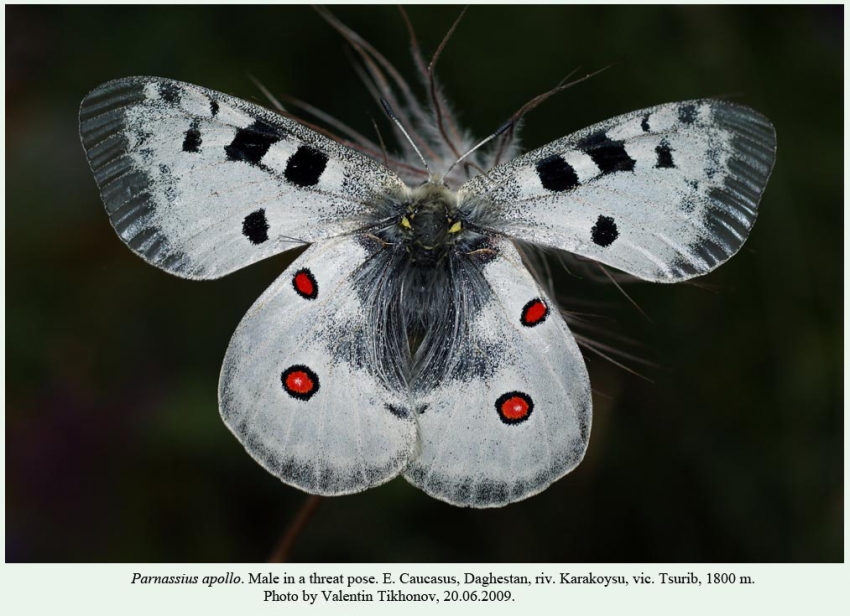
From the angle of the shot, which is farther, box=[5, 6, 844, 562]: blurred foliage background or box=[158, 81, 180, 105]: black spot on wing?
box=[5, 6, 844, 562]: blurred foliage background

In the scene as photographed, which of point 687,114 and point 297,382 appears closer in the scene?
point 687,114

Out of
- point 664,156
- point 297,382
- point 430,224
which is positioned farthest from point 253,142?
point 664,156

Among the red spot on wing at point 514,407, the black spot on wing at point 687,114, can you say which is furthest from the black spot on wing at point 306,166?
the black spot on wing at point 687,114

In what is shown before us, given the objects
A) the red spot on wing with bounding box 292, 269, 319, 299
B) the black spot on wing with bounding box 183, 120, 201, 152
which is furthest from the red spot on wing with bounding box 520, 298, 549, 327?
the black spot on wing with bounding box 183, 120, 201, 152

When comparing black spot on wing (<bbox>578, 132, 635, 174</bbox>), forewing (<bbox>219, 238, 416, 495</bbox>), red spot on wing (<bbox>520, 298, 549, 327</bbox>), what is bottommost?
forewing (<bbox>219, 238, 416, 495</bbox>)

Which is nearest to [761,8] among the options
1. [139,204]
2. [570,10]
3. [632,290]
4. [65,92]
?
[570,10]

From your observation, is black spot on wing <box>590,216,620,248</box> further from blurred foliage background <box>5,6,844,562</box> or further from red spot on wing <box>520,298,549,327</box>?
blurred foliage background <box>5,6,844,562</box>

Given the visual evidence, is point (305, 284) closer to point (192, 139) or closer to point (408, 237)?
point (408, 237)
